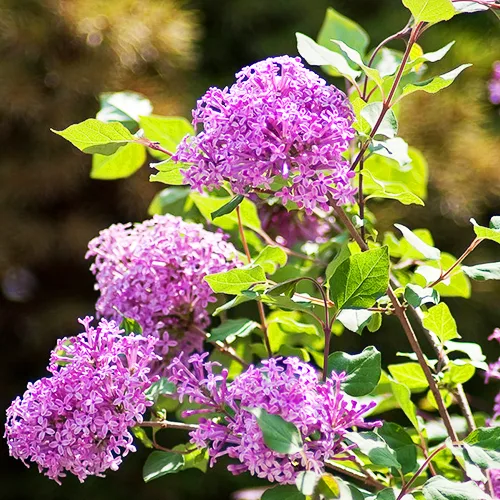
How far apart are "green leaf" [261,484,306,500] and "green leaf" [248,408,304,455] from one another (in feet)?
0.14

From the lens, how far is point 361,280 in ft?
1.44

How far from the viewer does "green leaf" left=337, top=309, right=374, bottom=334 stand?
1.51ft

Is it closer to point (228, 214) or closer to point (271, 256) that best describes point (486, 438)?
point (271, 256)

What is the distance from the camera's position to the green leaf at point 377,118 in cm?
46

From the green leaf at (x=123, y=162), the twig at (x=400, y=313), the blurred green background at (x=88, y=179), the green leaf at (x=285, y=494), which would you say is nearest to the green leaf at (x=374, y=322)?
the twig at (x=400, y=313)

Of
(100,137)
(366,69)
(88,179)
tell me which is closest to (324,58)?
(366,69)

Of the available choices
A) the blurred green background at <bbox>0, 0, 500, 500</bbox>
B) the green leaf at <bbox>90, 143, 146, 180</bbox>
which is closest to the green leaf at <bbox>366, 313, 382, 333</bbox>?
the green leaf at <bbox>90, 143, 146, 180</bbox>

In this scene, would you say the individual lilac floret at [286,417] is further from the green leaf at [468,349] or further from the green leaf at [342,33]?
the green leaf at [342,33]

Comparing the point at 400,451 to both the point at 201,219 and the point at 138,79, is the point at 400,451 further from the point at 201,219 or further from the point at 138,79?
the point at 138,79

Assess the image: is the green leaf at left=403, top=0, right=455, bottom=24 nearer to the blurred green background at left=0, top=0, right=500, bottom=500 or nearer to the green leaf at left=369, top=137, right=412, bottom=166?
the green leaf at left=369, top=137, right=412, bottom=166

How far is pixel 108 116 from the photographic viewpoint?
660 mm

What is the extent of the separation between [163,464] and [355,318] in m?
0.14

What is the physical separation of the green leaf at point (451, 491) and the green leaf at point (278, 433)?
0.27 feet

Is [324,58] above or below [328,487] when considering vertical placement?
above
